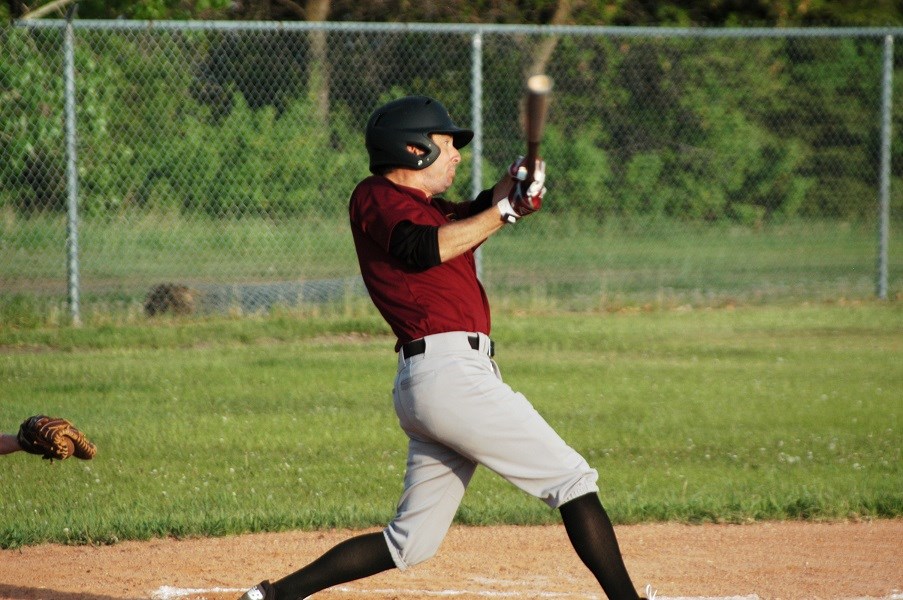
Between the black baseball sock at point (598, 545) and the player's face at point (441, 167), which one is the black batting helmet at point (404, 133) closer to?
the player's face at point (441, 167)

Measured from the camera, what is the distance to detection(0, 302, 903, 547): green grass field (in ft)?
20.9

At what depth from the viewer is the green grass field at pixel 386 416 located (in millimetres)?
6383

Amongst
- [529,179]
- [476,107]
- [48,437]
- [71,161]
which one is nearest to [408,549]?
[529,179]

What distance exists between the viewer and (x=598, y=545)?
3891 millimetres

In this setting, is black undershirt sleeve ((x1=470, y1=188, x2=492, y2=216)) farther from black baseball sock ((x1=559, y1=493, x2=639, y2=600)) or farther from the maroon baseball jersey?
black baseball sock ((x1=559, y1=493, x2=639, y2=600))

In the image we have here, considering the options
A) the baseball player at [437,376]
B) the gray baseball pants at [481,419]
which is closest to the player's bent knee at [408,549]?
the baseball player at [437,376]

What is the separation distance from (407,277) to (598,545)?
102 cm

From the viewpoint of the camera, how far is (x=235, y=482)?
6.91m

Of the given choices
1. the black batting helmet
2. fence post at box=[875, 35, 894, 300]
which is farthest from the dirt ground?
fence post at box=[875, 35, 894, 300]

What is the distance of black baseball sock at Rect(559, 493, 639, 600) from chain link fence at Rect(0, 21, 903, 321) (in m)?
8.03

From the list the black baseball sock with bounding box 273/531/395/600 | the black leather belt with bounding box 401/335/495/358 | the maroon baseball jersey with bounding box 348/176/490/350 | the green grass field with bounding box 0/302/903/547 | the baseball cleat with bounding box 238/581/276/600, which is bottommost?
the green grass field with bounding box 0/302/903/547

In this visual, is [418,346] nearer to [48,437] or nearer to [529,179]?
[529,179]

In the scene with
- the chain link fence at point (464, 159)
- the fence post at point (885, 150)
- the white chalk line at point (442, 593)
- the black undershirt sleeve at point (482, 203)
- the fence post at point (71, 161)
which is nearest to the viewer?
the black undershirt sleeve at point (482, 203)

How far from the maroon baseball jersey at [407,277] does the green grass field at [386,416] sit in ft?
7.75
